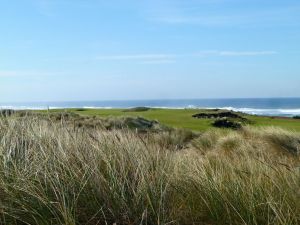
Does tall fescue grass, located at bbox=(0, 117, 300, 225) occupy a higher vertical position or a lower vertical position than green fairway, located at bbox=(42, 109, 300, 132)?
higher

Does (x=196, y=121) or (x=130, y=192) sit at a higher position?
(x=130, y=192)

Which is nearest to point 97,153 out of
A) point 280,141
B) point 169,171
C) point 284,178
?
point 169,171

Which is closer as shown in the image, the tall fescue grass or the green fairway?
the tall fescue grass

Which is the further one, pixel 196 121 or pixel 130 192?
pixel 196 121

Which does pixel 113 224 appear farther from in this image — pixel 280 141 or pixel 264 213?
pixel 280 141

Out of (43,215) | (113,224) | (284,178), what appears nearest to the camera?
(113,224)

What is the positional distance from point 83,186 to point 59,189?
303mm

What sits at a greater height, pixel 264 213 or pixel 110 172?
pixel 110 172

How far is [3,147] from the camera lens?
5.85 meters

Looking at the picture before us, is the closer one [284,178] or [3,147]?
[284,178]

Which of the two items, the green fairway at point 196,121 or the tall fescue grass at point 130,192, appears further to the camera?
the green fairway at point 196,121

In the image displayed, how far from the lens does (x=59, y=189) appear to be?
438 centimetres

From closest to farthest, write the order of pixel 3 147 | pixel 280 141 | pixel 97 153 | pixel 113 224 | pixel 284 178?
1. pixel 113 224
2. pixel 284 178
3. pixel 97 153
4. pixel 3 147
5. pixel 280 141

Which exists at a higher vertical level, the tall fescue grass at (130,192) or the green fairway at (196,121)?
the tall fescue grass at (130,192)
